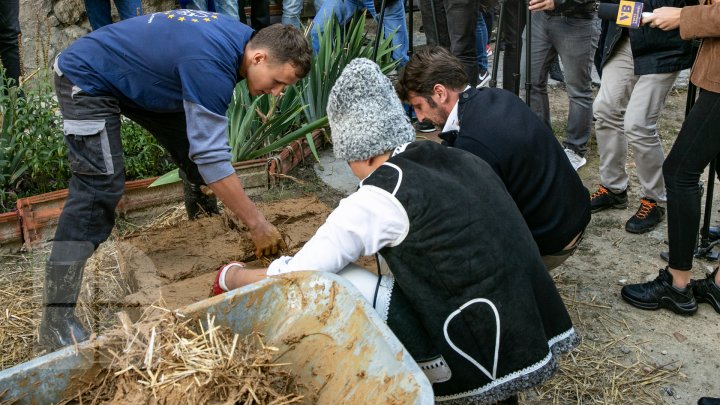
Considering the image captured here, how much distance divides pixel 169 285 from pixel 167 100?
762 millimetres

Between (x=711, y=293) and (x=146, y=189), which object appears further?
(x=146, y=189)

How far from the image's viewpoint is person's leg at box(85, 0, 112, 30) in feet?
18.1

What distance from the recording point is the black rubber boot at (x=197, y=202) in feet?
12.4

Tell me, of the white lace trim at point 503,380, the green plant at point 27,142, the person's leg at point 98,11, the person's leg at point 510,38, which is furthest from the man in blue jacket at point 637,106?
the person's leg at point 98,11

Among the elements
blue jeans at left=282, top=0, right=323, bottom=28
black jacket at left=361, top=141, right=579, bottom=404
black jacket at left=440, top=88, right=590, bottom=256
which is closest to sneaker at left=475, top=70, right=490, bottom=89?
blue jeans at left=282, top=0, right=323, bottom=28

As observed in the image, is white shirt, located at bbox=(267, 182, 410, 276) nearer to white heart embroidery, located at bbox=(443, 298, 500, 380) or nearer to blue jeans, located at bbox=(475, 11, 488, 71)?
white heart embroidery, located at bbox=(443, 298, 500, 380)

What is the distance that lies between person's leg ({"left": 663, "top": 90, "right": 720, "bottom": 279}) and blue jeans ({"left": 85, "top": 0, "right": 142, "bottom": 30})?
3831 mm

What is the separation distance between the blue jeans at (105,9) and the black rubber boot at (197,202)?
2155 mm

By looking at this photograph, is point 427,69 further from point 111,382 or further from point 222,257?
point 111,382

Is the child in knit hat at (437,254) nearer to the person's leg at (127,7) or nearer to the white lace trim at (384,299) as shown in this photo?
the white lace trim at (384,299)

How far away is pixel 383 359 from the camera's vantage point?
1868mm

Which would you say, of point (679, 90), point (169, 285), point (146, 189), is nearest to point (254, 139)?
point (146, 189)

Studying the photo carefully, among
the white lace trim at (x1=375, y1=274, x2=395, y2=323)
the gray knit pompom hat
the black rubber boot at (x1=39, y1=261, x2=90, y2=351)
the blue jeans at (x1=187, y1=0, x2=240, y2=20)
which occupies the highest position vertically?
the gray knit pompom hat

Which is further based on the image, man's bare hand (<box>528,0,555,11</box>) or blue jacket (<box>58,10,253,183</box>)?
man's bare hand (<box>528,0,555,11</box>)
